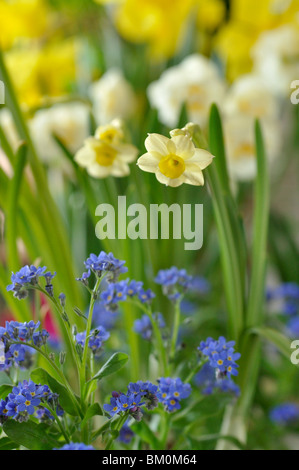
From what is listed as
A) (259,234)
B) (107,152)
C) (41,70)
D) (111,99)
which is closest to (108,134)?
(107,152)

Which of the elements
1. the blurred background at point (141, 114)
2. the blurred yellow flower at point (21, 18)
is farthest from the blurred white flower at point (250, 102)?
the blurred yellow flower at point (21, 18)

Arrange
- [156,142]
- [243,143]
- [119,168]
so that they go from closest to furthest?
[156,142], [119,168], [243,143]

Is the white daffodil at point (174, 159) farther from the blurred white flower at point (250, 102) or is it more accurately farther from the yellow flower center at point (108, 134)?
the blurred white flower at point (250, 102)

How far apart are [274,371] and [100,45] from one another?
66 cm

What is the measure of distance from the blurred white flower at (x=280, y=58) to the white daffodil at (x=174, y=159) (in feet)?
1.57

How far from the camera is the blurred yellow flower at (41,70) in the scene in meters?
0.78

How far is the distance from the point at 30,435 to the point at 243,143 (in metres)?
0.41

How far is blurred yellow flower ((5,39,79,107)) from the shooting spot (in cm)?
78

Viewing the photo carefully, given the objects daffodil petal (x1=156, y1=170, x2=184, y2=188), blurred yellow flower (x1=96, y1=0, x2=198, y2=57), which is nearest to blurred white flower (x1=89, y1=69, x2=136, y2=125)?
blurred yellow flower (x1=96, y1=0, x2=198, y2=57)

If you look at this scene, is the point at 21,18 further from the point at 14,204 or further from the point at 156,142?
the point at 156,142

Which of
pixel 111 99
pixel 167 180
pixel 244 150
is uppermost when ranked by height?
pixel 111 99

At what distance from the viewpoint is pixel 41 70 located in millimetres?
828

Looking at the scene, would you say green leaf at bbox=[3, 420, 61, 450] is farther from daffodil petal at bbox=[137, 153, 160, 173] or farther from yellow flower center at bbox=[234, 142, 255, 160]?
yellow flower center at bbox=[234, 142, 255, 160]

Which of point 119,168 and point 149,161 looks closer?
point 149,161
